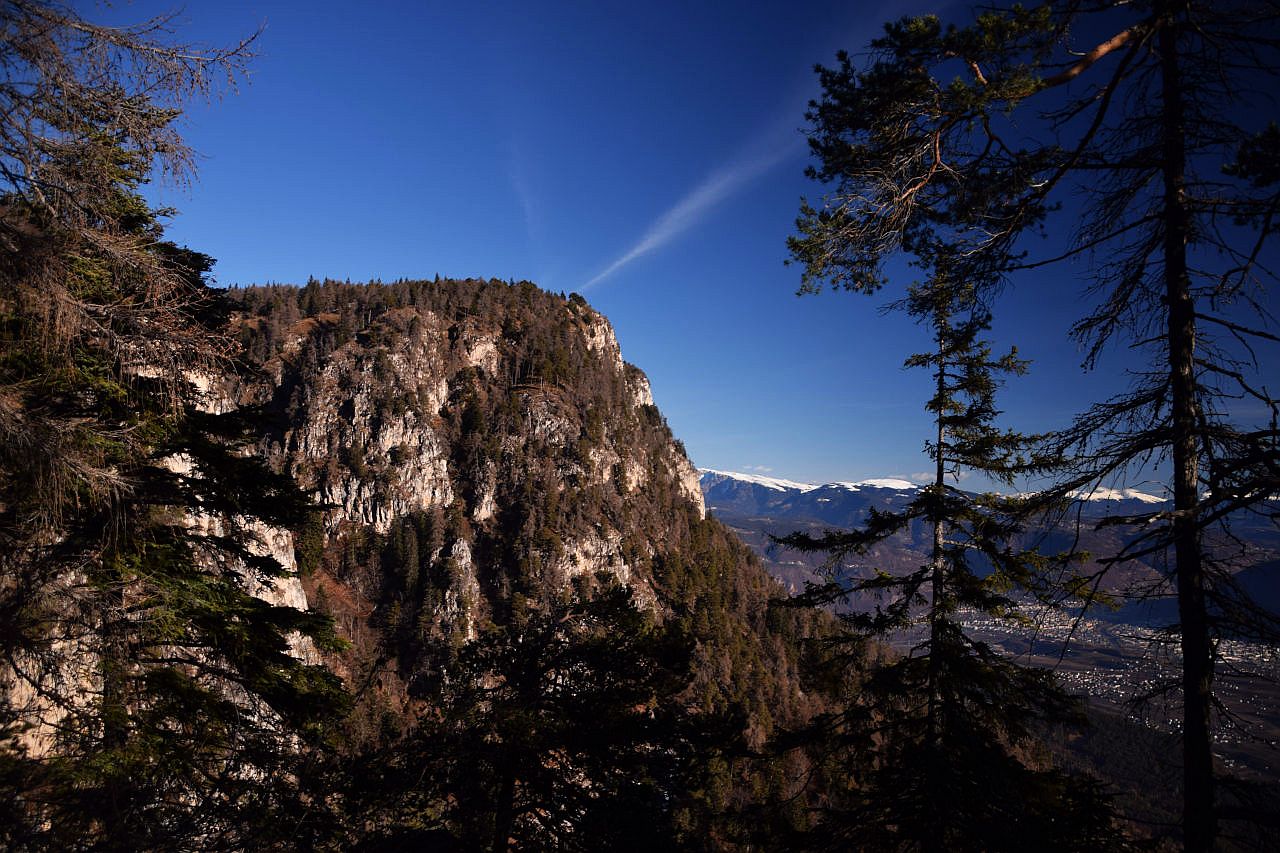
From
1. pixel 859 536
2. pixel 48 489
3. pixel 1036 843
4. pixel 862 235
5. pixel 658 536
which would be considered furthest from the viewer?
pixel 658 536

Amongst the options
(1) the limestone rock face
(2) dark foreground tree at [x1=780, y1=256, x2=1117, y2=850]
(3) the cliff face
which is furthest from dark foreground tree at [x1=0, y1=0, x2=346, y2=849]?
(1) the limestone rock face

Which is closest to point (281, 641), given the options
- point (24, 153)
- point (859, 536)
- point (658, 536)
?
point (24, 153)

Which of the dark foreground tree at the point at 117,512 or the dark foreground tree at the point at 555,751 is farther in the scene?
the dark foreground tree at the point at 555,751

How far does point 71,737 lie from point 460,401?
108 meters

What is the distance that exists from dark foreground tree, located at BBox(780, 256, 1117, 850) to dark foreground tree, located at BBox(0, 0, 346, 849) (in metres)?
6.55

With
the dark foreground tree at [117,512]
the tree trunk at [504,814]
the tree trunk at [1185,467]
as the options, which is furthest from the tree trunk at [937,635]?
the dark foreground tree at [117,512]

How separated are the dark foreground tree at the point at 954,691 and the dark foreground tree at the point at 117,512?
6.55 m

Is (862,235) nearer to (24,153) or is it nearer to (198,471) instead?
(24,153)

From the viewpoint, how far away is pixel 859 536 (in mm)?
8289

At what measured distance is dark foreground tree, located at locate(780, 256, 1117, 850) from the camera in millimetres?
5863

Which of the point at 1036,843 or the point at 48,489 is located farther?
the point at 1036,843

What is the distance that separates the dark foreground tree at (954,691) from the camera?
19.2 ft

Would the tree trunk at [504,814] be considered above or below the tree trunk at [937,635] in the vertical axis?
below

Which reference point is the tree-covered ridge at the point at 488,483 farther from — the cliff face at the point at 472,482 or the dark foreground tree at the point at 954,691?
the dark foreground tree at the point at 954,691
